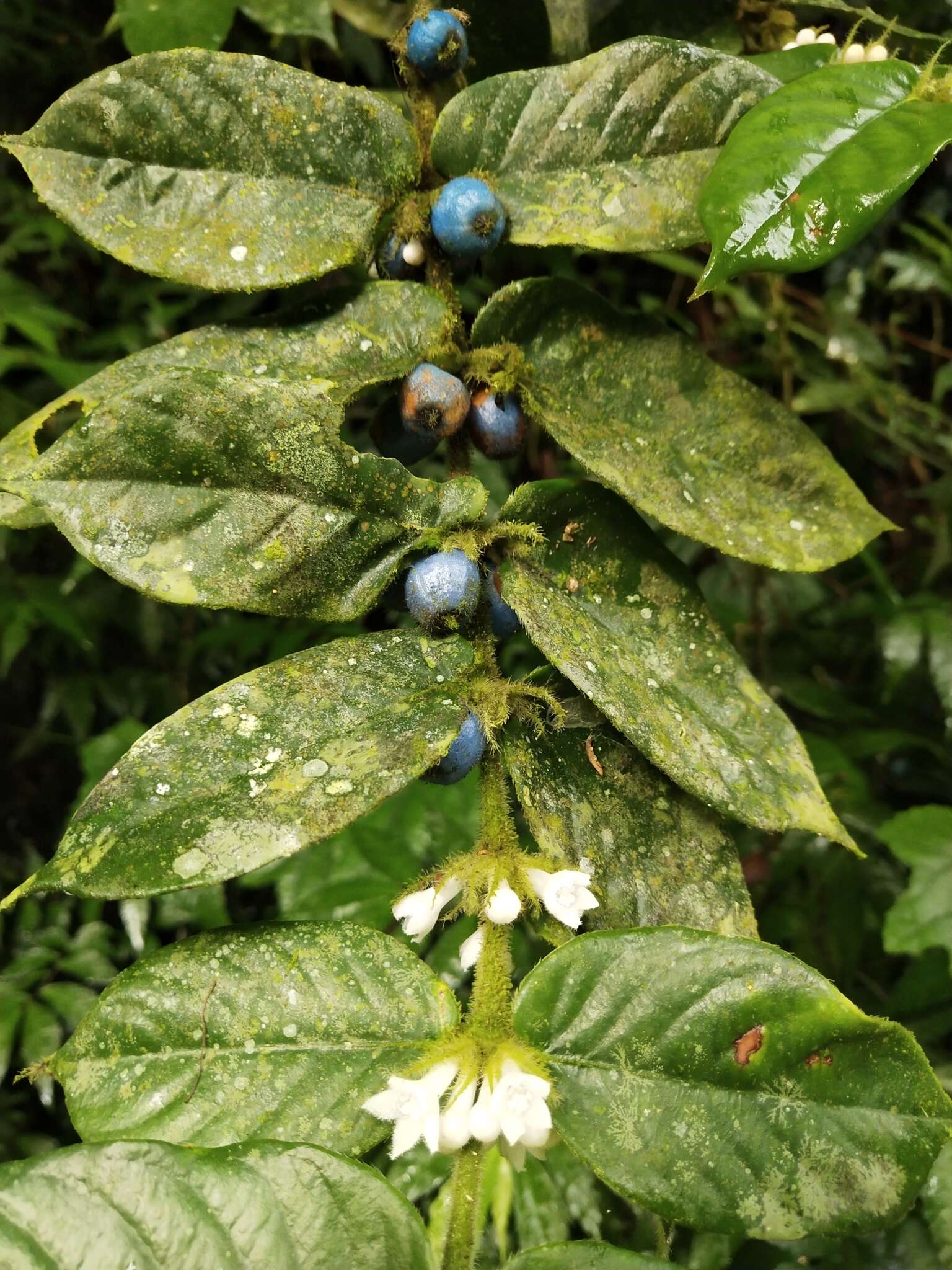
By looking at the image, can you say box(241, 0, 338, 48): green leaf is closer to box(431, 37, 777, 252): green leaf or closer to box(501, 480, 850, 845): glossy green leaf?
box(431, 37, 777, 252): green leaf

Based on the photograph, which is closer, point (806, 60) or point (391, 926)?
point (806, 60)

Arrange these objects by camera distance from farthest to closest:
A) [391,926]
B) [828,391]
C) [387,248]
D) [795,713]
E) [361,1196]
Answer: [795,713]
[828,391]
[391,926]
[387,248]
[361,1196]

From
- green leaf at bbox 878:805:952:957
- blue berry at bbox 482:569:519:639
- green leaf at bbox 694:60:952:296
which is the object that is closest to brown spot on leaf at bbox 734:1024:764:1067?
blue berry at bbox 482:569:519:639

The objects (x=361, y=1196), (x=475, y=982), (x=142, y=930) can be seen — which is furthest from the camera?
(x=142, y=930)

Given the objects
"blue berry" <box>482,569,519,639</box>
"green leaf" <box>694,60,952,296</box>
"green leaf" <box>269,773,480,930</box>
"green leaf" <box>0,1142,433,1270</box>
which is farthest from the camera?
"green leaf" <box>269,773,480,930</box>

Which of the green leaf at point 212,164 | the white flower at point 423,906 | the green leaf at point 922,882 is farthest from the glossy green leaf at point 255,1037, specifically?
the green leaf at point 922,882

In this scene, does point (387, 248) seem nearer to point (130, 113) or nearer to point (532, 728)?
point (130, 113)

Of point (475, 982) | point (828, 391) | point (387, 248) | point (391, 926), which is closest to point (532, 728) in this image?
point (475, 982)
